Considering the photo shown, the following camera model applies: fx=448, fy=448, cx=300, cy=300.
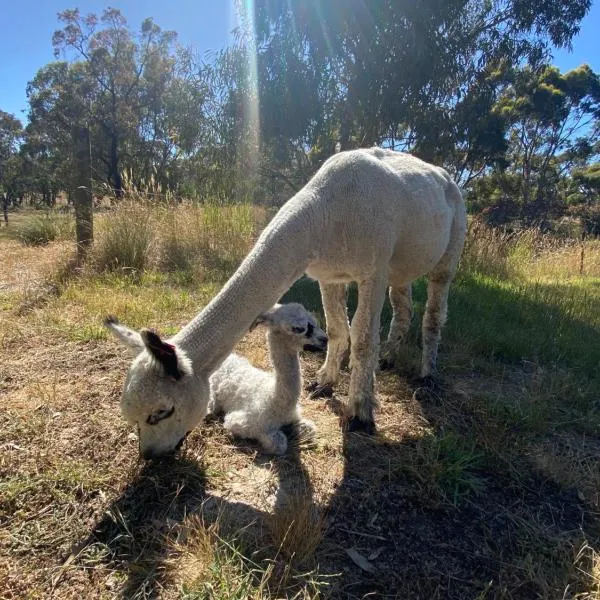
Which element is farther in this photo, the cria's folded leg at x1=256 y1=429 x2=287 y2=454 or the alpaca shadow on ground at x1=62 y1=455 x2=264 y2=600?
the cria's folded leg at x1=256 y1=429 x2=287 y2=454

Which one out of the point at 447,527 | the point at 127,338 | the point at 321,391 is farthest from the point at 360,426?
the point at 127,338

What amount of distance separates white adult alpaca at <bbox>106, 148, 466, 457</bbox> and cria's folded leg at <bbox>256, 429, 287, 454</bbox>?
60 centimetres

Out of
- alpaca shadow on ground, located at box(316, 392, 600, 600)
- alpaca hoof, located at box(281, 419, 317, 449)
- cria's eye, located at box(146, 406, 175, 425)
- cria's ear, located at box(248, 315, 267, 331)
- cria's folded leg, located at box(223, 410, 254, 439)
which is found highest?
cria's ear, located at box(248, 315, 267, 331)

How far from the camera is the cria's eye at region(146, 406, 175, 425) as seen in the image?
7.34 ft

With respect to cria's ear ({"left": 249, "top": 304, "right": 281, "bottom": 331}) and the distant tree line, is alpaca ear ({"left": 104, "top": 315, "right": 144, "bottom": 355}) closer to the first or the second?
cria's ear ({"left": 249, "top": 304, "right": 281, "bottom": 331})

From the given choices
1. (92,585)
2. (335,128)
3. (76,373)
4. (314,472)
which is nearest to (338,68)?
(335,128)

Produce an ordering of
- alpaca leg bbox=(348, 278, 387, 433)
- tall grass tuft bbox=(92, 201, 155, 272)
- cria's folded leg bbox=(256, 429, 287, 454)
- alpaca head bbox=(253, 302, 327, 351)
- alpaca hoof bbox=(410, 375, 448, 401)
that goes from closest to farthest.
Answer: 1. alpaca head bbox=(253, 302, 327, 351)
2. cria's folded leg bbox=(256, 429, 287, 454)
3. alpaca leg bbox=(348, 278, 387, 433)
4. alpaca hoof bbox=(410, 375, 448, 401)
5. tall grass tuft bbox=(92, 201, 155, 272)

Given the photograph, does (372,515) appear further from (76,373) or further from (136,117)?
(136,117)

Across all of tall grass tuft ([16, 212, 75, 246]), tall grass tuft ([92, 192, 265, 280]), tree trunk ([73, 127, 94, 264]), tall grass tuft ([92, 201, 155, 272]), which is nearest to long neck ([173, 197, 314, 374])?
tall grass tuft ([92, 192, 265, 280])

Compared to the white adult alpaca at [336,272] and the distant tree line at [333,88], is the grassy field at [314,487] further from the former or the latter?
the distant tree line at [333,88]

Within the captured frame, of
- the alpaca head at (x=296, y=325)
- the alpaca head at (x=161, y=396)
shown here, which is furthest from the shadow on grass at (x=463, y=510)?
the alpaca head at (x=161, y=396)

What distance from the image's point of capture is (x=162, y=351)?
204 cm

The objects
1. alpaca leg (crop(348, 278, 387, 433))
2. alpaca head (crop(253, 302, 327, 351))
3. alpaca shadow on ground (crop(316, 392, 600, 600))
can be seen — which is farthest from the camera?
alpaca leg (crop(348, 278, 387, 433))

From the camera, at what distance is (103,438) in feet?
9.21
